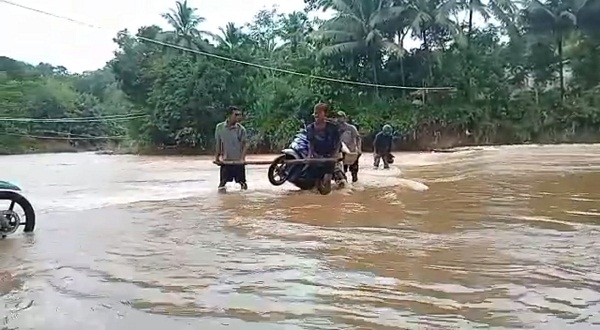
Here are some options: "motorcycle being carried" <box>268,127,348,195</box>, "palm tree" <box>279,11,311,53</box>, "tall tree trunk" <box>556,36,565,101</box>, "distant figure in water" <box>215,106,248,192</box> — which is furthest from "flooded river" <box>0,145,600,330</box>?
"palm tree" <box>279,11,311,53</box>

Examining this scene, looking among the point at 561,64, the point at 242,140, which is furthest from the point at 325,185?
the point at 561,64

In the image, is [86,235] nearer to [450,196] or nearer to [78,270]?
[78,270]

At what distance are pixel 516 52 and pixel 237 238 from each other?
33855mm

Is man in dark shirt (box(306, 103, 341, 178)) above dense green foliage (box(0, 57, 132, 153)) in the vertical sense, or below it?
below

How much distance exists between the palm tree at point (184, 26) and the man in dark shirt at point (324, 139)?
108 ft

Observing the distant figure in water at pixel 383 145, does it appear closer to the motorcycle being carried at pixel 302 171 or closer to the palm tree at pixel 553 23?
the motorcycle being carried at pixel 302 171

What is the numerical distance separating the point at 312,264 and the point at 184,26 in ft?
132

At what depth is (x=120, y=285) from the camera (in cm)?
476

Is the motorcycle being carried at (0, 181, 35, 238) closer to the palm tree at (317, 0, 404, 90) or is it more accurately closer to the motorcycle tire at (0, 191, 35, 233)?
the motorcycle tire at (0, 191, 35, 233)

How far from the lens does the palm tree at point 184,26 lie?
4262 centimetres

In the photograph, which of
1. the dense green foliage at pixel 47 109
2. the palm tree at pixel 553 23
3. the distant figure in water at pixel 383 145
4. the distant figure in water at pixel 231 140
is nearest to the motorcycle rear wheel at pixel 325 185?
the distant figure in water at pixel 231 140

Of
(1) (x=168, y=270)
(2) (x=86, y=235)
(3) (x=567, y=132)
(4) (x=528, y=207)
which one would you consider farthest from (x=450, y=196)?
(3) (x=567, y=132)

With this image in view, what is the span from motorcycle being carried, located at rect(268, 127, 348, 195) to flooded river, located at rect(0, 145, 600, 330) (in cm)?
71

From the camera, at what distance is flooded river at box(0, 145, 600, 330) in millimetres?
3875
